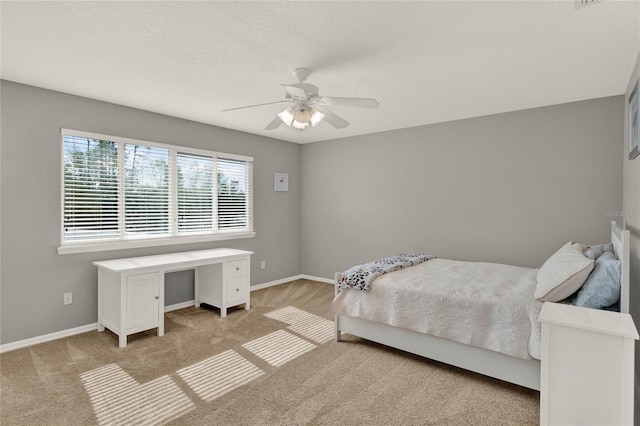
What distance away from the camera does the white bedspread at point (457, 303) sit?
2361mm

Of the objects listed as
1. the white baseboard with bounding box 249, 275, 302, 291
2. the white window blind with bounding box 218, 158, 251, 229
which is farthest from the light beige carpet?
the white window blind with bounding box 218, 158, 251, 229

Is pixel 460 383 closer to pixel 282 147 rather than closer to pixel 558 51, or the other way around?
pixel 558 51

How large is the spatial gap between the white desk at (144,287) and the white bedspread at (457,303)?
4.97 feet

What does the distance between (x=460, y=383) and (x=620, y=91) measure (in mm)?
3148

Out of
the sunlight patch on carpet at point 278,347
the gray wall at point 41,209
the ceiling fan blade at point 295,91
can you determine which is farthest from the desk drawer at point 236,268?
the ceiling fan blade at point 295,91

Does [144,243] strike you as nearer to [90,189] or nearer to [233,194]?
[90,189]

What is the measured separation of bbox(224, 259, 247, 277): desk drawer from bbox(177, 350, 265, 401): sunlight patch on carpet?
1229 mm

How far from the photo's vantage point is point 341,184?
5.61 metres

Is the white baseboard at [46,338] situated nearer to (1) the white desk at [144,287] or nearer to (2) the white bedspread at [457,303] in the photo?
(1) the white desk at [144,287]

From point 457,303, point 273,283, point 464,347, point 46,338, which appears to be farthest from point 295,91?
point 273,283

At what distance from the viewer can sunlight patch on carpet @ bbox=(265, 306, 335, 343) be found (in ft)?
11.3

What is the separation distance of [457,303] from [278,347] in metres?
1.62

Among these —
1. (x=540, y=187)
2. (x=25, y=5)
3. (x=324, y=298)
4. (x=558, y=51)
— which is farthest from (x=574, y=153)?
(x=25, y=5)

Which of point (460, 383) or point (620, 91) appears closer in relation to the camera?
point (460, 383)
